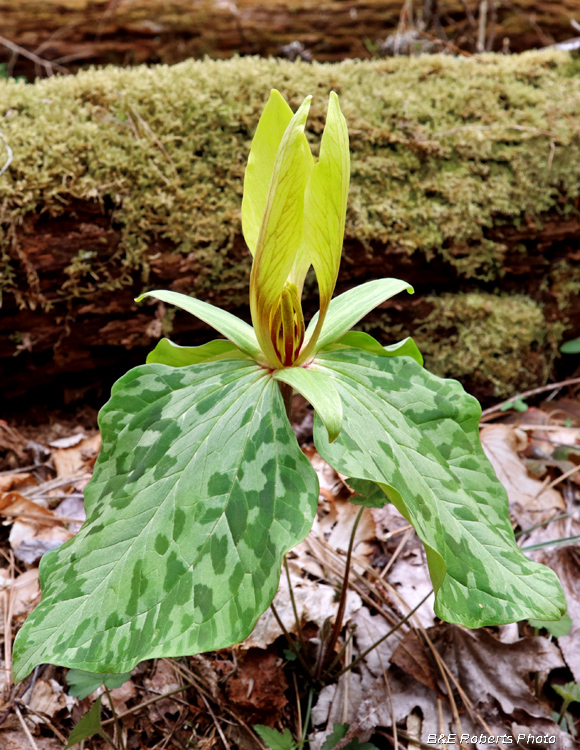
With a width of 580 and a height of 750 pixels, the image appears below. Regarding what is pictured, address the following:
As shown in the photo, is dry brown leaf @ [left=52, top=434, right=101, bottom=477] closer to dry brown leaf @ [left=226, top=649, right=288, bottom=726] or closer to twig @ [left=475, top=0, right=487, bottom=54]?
dry brown leaf @ [left=226, top=649, right=288, bottom=726]

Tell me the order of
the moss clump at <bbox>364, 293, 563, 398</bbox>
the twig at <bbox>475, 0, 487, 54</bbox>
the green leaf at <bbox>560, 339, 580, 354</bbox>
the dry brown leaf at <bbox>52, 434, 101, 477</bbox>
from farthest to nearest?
the twig at <bbox>475, 0, 487, 54</bbox>, the green leaf at <bbox>560, 339, 580, 354</bbox>, the moss clump at <bbox>364, 293, 563, 398</bbox>, the dry brown leaf at <bbox>52, 434, 101, 477</bbox>

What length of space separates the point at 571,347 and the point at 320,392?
7.02 ft

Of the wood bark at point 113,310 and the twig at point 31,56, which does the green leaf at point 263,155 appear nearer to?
the wood bark at point 113,310

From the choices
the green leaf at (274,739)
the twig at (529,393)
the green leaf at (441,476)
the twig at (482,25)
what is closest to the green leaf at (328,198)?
the green leaf at (441,476)

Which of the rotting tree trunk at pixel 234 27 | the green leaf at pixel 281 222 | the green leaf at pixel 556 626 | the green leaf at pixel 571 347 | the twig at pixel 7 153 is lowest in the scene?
the green leaf at pixel 556 626

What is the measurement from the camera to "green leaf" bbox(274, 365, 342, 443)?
2.69ft

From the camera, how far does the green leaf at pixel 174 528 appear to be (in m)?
0.80

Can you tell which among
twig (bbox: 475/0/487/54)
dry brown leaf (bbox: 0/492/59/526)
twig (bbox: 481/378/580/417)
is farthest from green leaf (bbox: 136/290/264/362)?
twig (bbox: 475/0/487/54)

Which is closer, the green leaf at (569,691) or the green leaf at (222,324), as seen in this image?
the green leaf at (222,324)

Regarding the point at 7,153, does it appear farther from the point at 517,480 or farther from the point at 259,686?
the point at 517,480

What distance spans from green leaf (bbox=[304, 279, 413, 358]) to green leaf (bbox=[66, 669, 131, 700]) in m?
0.82

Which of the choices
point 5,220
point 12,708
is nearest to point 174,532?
point 12,708

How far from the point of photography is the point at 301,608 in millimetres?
1429

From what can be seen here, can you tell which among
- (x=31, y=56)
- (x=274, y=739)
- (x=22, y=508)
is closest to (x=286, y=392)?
(x=274, y=739)
